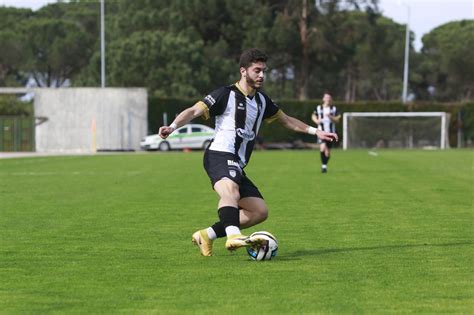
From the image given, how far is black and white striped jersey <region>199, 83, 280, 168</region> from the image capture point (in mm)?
8336

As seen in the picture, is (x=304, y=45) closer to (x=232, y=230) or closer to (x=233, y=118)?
(x=233, y=118)

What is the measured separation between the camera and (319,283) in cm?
685

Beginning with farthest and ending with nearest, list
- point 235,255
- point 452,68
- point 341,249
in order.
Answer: point 452,68 < point 341,249 < point 235,255

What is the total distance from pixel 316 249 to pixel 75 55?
79288mm

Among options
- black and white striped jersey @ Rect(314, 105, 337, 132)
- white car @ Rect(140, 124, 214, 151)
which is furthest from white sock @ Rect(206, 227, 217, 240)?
white car @ Rect(140, 124, 214, 151)

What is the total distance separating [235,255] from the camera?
27.9 ft

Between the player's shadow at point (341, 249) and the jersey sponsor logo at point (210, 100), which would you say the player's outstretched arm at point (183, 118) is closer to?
the jersey sponsor logo at point (210, 100)

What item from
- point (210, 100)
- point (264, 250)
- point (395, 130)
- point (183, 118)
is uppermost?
point (210, 100)

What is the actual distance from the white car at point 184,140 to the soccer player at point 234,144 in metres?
41.2

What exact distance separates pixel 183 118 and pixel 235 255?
1.42m

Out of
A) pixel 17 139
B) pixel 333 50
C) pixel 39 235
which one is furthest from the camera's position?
pixel 333 50

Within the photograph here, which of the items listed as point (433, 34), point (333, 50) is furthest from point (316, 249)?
point (433, 34)

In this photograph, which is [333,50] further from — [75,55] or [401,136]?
[75,55]

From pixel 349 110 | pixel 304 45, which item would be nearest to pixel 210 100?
pixel 349 110
